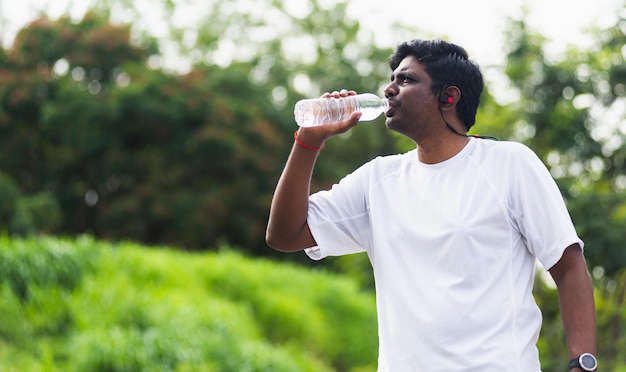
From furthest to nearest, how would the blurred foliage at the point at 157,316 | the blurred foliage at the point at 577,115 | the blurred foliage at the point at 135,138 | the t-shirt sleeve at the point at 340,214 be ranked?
the blurred foliage at the point at 135,138 → the blurred foliage at the point at 157,316 → the blurred foliage at the point at 577,115 → the t-shirt sleeve at the point at 340,214

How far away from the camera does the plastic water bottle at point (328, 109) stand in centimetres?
279

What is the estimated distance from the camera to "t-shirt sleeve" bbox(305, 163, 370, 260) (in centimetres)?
287

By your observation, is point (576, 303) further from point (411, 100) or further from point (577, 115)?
point (577, 115)

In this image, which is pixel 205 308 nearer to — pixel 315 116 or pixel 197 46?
pixel 315 116

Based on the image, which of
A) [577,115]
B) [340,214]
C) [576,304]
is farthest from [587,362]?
[577,115]

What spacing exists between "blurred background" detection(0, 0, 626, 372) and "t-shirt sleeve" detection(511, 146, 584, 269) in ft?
13.5

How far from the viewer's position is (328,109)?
281 centimetres

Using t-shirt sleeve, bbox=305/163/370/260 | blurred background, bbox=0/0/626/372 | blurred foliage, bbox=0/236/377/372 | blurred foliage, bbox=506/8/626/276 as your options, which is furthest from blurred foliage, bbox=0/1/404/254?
t-shirt sleeve, bbox=305/163/370/260

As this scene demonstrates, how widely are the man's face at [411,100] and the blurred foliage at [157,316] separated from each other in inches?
204

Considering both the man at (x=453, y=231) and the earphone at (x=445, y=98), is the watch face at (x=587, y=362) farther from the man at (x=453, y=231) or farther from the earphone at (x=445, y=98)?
the earphone at (x=445, y=98)

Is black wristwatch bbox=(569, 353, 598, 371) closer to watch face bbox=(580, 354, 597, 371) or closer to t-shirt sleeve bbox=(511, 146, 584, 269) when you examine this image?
watch face bbox=(580, 354, 597, 371)

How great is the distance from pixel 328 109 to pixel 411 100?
24cm

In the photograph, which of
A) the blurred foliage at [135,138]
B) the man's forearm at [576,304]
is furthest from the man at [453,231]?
the blurred foliage at [135,138]

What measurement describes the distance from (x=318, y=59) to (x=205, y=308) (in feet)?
73.1
